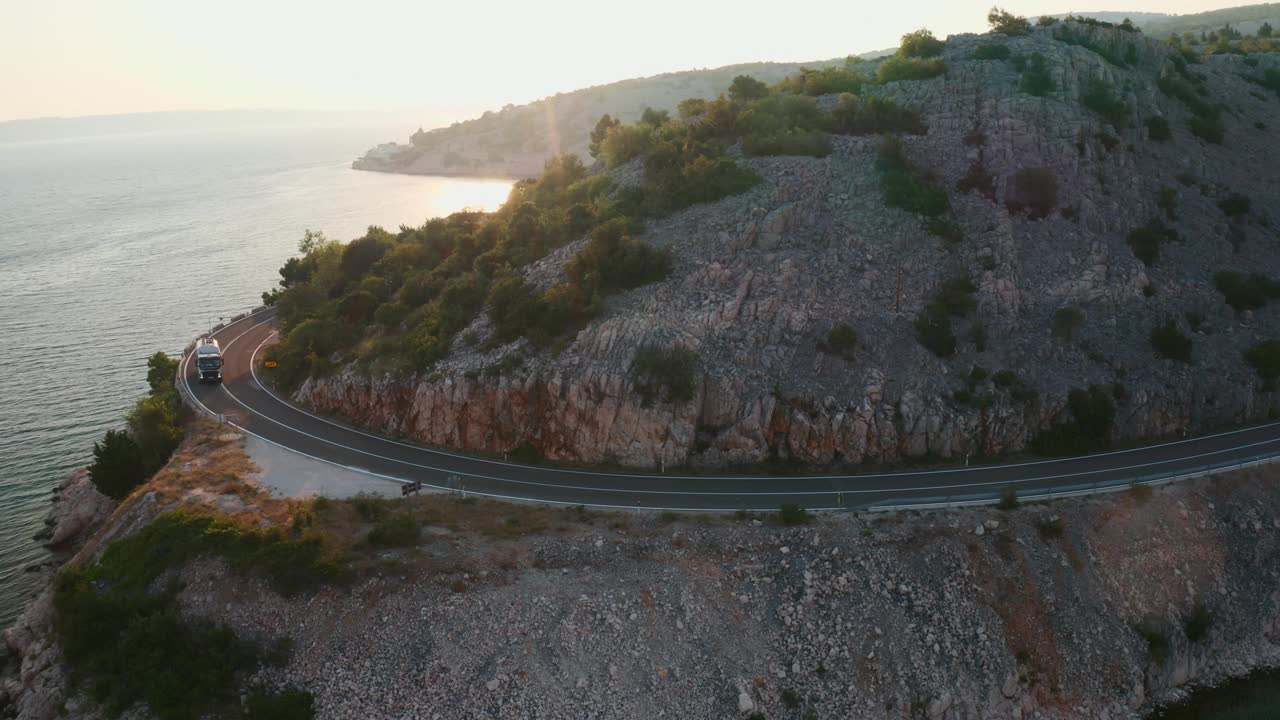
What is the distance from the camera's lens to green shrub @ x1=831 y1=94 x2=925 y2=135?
6131cm

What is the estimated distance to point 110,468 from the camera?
45312mm

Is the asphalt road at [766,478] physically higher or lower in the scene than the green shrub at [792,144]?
lower

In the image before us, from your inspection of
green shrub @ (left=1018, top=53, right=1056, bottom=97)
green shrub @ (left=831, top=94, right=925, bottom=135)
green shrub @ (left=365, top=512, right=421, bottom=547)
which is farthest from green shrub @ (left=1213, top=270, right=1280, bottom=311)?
green shrub @ (left=365, top=512, right=421, bottom=547)

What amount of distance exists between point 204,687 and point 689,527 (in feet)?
67.1

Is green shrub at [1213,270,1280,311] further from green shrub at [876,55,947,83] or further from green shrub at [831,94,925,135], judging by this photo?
green shrub at [876,55,947,83]

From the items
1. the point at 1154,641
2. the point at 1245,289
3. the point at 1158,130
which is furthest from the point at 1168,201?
the point at 1154,641

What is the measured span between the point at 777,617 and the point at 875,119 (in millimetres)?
41985

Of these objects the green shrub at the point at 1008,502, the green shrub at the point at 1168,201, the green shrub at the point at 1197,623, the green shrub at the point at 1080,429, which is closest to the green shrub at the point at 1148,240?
the green shrub at the point at 1168,201

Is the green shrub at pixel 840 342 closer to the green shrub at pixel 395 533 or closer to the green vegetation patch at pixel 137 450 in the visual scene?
the green shrub at pixel 395 533

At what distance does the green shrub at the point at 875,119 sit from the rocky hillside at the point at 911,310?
0.68 feet

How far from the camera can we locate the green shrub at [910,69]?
6625 centimetres

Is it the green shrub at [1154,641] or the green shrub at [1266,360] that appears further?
the green shrub at [1266,360]

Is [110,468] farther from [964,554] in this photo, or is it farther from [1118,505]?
[1118,505]

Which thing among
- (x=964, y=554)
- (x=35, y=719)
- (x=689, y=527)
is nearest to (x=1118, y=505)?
(x=964, y=554)
